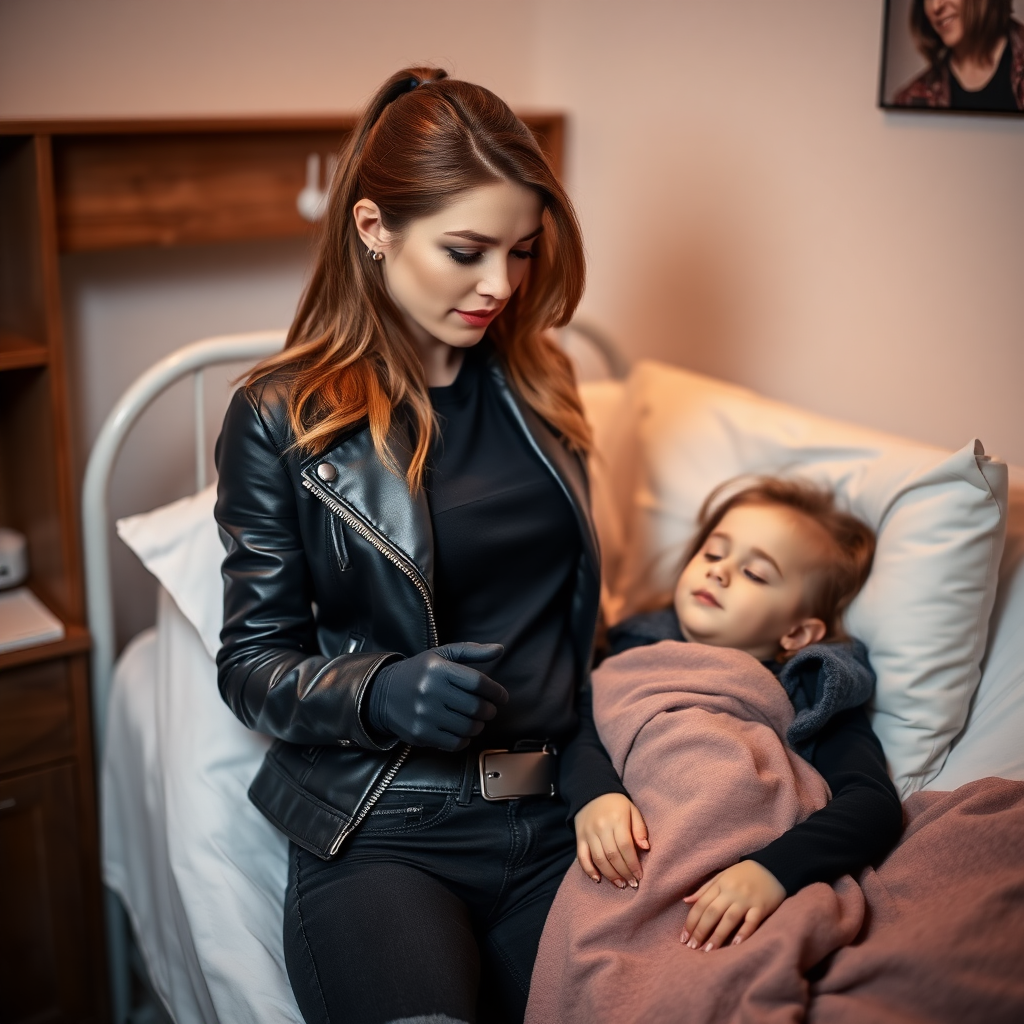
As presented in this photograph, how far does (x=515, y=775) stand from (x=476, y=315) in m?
0.53

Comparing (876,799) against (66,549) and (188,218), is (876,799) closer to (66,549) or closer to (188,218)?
(66,549)

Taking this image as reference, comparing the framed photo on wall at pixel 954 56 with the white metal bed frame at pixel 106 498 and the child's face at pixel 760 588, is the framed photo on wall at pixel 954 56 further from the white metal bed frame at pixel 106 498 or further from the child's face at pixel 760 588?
the white metal bed frame at pixel 106 498

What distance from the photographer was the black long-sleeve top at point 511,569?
4.21ft

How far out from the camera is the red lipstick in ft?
4.06

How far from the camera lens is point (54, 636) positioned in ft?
5.25

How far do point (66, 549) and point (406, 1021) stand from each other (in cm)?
91

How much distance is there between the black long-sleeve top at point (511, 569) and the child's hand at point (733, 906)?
0.19 metres

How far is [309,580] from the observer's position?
129 centimetres

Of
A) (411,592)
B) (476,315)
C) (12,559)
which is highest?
(476,315)

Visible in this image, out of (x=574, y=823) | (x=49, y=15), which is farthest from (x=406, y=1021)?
(x=49, y=15)

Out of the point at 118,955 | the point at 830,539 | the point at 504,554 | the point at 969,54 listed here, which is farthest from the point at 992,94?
the point at 118,955

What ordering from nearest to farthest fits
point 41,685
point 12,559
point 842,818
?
point 842,818, point 41,685, point 12,559

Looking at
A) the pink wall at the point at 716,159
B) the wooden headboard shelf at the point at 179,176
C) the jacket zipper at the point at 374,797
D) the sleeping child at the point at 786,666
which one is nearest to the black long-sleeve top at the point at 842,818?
the sleeping child at the point at 786,666

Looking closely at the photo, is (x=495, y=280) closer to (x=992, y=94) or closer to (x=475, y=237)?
(x=475, y=237)
